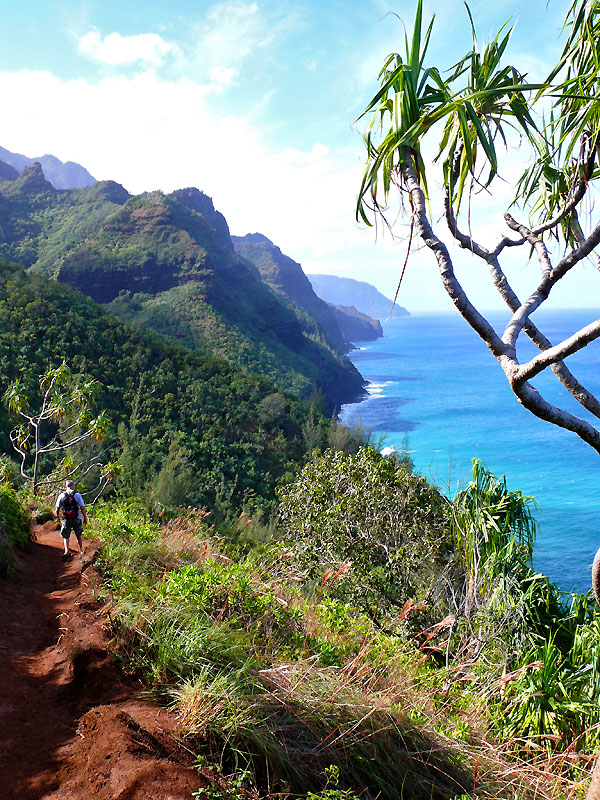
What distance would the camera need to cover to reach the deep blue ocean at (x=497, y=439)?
30.9 meters

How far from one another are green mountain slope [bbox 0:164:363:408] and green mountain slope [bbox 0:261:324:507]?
1968 centimetres

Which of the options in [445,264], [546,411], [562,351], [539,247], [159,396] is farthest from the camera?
[159,396]

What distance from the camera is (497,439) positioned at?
5922 centimetres

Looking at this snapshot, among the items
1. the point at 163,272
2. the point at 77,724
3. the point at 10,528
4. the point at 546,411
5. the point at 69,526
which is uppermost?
the point at 163,272

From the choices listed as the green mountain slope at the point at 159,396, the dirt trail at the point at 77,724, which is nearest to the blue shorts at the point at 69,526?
the dirt trail at the point at 77,724

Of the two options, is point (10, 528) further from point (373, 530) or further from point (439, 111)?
point (439, 111)

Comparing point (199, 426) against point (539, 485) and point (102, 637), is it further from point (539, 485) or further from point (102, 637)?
point (539, 485)

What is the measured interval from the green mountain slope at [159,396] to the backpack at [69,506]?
12728 mm

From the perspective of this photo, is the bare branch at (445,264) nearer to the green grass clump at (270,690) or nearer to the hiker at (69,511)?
the green grass clump at (270,690)

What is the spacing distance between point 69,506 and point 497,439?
58.0 meters

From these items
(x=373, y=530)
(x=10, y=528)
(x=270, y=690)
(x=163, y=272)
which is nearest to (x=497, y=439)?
(x=163, y=272)

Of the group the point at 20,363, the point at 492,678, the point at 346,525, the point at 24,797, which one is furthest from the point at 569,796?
the point at 20,363

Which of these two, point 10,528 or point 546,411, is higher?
point 546,411

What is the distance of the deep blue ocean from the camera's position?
101 feet
